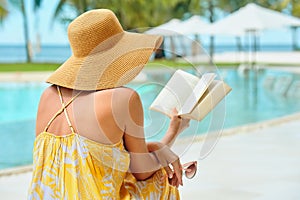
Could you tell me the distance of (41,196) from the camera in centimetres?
180

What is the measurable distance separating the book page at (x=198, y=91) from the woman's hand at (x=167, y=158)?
0.47 feet

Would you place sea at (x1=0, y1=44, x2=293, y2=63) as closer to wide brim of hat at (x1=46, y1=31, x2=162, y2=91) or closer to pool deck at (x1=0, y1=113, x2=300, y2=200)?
wide brim of hat at (x1=46, y1=31, x2=162, y2=91)

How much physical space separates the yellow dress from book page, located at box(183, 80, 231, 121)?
27 centimetres

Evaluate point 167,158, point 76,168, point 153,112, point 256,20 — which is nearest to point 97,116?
point 76,168

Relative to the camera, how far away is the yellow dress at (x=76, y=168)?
1.73 m

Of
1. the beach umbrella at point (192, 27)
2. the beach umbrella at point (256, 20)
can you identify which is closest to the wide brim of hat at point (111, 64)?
the beach umbrella at point (256, 20)

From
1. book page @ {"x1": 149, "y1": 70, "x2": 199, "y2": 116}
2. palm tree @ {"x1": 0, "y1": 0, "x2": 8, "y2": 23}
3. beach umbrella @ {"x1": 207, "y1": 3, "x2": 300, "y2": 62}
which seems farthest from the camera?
palm tree @ {"x1": 0, "y1": 0, "x2": 8, "y2": 23}

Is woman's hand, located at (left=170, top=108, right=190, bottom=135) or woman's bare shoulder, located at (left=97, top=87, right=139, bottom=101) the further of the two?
woman's hand, located at (left=170, top=108, right=190, bottom=135)

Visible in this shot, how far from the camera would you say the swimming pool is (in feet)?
6.98

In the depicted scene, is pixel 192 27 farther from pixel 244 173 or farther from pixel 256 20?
pixel 244 173

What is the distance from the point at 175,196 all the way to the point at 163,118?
26 centimetres

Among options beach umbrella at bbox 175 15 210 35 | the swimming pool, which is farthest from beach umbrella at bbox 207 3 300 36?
beach umbrella at bbox 175 15 210 35

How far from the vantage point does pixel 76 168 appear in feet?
5.68

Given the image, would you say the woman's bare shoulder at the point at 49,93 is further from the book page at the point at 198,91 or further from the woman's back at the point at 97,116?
the book page at the point at 198,91
